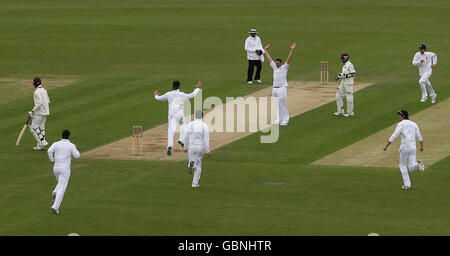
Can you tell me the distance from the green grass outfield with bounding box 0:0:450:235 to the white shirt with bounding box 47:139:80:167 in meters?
1.35

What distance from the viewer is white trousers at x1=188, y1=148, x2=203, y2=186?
95.1 feet

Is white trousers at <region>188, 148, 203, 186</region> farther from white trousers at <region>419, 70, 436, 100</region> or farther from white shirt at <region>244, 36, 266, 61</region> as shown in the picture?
white shirt at <region>244, 36, 266, 61</region>

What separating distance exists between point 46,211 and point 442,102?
20894 mm

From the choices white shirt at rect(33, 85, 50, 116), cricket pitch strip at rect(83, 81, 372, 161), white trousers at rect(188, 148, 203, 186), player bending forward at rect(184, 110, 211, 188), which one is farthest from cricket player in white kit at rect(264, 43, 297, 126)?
player bending forward at rect(184, 110, 211, 188)

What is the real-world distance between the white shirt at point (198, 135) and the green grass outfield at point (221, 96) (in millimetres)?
1286

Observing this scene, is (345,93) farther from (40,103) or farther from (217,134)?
(40,103)

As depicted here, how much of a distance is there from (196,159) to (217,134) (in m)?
8.76

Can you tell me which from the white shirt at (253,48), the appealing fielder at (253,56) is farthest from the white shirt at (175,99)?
the white shirt at (253,48)

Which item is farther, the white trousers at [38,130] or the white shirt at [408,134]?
the white trousers at [38,130]

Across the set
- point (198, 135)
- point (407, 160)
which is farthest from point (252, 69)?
point (407, 160)

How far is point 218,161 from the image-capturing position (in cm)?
3328

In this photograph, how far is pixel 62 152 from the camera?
26297 millimetres

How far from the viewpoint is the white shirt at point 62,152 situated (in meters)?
26.2

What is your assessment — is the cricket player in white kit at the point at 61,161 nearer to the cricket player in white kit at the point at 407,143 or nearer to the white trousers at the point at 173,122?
the white trousers at the point at 173,122
